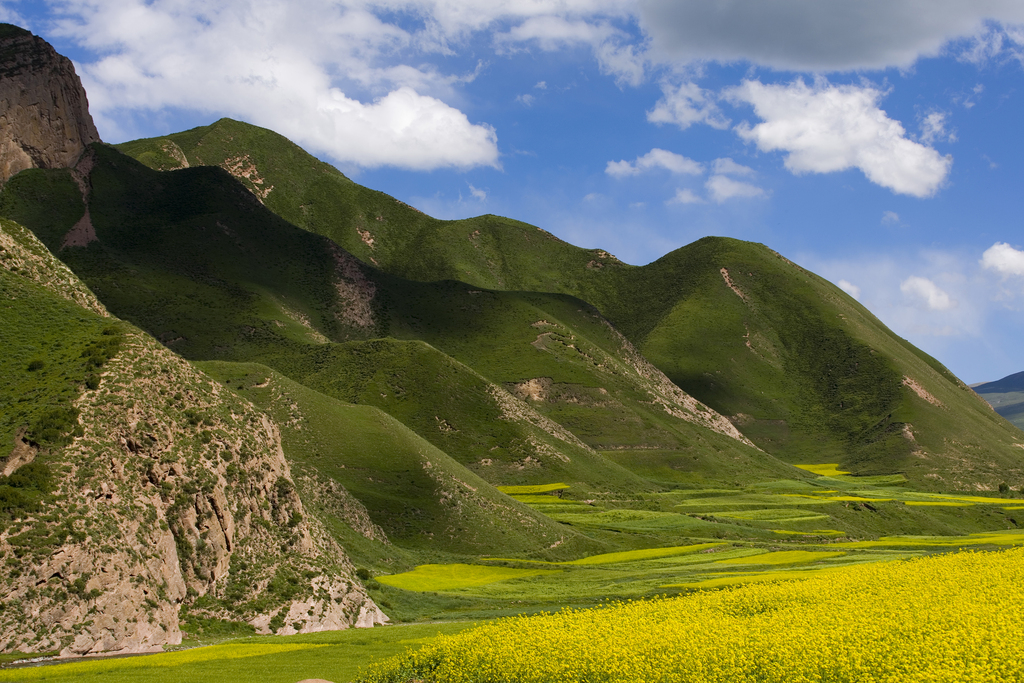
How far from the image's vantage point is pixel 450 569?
71.6 m

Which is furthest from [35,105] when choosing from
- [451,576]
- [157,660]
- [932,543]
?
[932,543]

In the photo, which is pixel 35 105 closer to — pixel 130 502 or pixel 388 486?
pixel 388 486

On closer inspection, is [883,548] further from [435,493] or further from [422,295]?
[422,295]

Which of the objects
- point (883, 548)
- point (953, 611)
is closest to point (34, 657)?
point (953, 611)

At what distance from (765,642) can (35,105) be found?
178530 mm

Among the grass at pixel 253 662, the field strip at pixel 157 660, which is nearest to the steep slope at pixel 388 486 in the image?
the grass at pixel 253 662

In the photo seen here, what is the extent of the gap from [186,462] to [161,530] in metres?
5.65

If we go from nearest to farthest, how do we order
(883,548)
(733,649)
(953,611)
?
(733,649) → (953,611) → (883,548)

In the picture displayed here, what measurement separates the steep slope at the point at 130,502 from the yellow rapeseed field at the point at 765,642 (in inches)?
725

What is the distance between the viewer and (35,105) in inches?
6373

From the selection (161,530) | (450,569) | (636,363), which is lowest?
(450,569)

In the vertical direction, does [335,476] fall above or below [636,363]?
below

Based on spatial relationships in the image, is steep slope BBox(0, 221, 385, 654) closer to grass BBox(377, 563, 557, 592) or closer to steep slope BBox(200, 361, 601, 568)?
grass BBox(377, 563, 557, 592)

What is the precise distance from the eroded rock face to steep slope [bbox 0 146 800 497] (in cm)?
484
